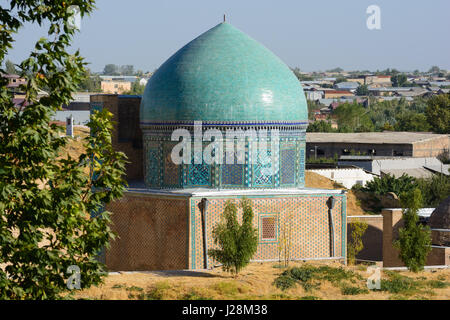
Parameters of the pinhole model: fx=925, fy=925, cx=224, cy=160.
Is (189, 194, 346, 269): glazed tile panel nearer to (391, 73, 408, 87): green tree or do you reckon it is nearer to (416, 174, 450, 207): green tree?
(416, 174, 450, 207): green tree

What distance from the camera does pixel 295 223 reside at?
17.4 m

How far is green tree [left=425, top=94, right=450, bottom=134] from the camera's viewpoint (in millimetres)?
60156

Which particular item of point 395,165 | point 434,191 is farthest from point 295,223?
point 395,165

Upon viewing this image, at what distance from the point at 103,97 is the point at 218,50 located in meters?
2.68

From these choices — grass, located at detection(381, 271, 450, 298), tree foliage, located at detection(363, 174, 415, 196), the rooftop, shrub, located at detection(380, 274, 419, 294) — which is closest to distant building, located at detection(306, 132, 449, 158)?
the rooftop

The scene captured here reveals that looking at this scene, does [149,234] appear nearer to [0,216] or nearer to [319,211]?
[319,211]

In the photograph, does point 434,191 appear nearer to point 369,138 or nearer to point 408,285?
point 369,138

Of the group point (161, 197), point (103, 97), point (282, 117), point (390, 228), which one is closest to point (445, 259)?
point (390, 228)

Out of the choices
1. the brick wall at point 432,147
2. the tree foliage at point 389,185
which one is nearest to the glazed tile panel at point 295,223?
the tree foliage at point 389,185

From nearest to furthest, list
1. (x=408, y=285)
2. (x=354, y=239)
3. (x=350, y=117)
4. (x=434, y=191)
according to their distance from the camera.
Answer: (x=408, y=285) → (x=354, y=239) → (x=434, y=191) → (x=350, y=117)

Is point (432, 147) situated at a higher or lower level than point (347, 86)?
lower

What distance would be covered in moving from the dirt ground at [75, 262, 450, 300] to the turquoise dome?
3358 millimetres

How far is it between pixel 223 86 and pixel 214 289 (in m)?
Result: 4.94
